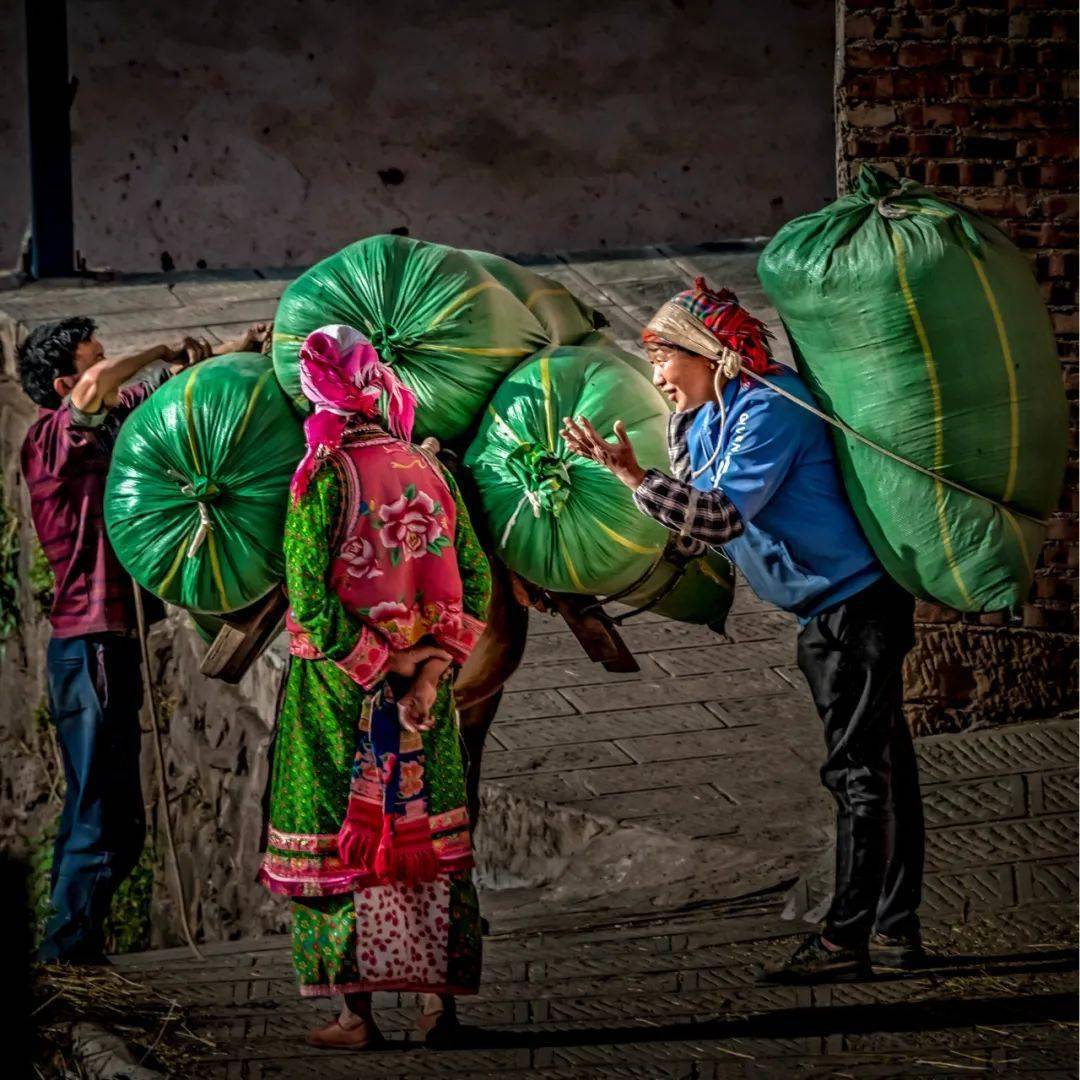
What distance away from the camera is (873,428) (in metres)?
5.20

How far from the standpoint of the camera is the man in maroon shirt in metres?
6.11

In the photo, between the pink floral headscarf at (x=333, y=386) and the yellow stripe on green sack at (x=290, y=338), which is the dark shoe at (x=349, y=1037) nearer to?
the pink floral headscarf at (x=333, y=386)

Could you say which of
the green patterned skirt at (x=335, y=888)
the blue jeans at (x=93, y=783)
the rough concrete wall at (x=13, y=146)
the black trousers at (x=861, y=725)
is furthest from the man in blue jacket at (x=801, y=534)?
the rough concrete wall at (x=13, y=146)

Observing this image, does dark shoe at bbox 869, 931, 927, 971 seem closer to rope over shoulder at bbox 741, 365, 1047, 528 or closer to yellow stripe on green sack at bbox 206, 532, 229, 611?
rope over shoulder at bbox 741, 365, 1047, 528

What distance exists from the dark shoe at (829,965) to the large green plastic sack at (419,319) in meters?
1.68

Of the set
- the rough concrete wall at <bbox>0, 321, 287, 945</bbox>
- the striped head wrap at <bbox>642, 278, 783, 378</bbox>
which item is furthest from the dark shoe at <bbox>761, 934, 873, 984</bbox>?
the rough concrete wall at <bbox>0, 321, 287, 945</bbox>

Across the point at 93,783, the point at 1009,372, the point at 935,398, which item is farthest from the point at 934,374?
the point at 93,783

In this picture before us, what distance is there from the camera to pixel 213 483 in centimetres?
535

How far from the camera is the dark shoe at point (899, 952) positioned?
560 cm

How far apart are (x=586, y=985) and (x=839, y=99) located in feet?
10.4

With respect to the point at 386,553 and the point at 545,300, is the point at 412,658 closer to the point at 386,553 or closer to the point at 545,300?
the point at 386,553

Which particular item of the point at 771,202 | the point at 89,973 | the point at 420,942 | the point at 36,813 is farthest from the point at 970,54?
→ the point at 36,813

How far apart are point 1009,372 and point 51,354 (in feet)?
9.19

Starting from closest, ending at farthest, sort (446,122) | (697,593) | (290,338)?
(290,338), (697,593), (446,122)
